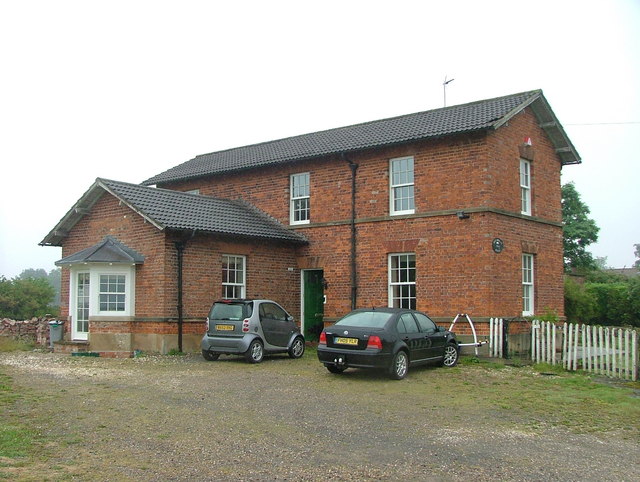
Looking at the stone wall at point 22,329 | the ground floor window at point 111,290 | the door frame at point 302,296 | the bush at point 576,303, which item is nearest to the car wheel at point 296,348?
the door frame at point 302,296

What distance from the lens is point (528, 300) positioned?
20703mm

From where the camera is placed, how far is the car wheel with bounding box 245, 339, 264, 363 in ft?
54.2

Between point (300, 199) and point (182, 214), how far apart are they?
4.69 m

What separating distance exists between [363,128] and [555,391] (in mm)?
13108

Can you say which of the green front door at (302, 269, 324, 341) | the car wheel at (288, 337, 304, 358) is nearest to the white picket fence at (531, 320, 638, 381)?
the car wheel at (288, 337, 304, 358)

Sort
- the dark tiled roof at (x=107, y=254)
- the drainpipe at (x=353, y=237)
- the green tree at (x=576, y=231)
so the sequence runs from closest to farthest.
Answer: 1. the dark tiled roof at (x=107, y=254)
2. the drainpipe at (x=353, y=237)
3. the green tree at (x=576, y=231)

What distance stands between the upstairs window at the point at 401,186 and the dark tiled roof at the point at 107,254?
7.82 meters

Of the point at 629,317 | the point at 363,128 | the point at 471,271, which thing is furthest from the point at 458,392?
the point at 629,317

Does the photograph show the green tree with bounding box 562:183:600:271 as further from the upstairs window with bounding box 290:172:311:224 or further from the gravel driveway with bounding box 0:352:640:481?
the gravel driveway with bounding box 0:352:640:481

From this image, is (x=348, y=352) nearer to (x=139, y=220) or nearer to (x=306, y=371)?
(x=306, y=371)

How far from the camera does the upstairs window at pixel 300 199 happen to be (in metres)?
23.0

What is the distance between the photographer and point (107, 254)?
19641 mm

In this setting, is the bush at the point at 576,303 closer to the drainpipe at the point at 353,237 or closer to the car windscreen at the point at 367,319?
the drainpipe at the point at 353,237

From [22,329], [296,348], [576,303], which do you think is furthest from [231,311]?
[576,303]
